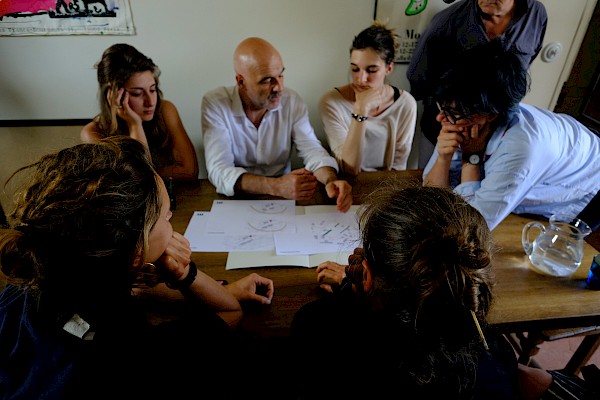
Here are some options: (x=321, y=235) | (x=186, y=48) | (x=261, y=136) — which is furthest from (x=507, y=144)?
(x=186, y=48)

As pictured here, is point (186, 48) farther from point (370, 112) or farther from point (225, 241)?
point (225, 241)

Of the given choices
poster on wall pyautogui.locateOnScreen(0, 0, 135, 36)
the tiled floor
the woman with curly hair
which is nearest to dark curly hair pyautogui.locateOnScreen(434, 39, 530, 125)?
the woman with curly hair

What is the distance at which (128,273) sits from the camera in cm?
67

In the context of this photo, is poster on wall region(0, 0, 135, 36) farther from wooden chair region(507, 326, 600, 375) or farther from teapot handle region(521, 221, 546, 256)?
wooden chair region(507, 326, 600, 375)

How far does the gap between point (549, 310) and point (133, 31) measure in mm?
2377

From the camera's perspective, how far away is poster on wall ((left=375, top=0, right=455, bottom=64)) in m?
2.12

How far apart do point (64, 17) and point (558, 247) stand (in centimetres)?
262

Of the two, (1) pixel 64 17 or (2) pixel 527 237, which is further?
(1) pixel 64 17

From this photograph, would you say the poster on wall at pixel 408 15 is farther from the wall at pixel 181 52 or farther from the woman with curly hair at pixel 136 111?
the woman with curly hair at pixel 136 111

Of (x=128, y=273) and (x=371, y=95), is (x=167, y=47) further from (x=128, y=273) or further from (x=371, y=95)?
(x=128, y=273)

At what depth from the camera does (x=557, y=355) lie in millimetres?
1773

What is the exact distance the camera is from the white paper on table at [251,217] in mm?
1189

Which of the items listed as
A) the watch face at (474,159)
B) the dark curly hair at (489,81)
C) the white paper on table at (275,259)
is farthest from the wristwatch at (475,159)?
the white paper on table at (275,259)

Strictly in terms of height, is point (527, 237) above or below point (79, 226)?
below
